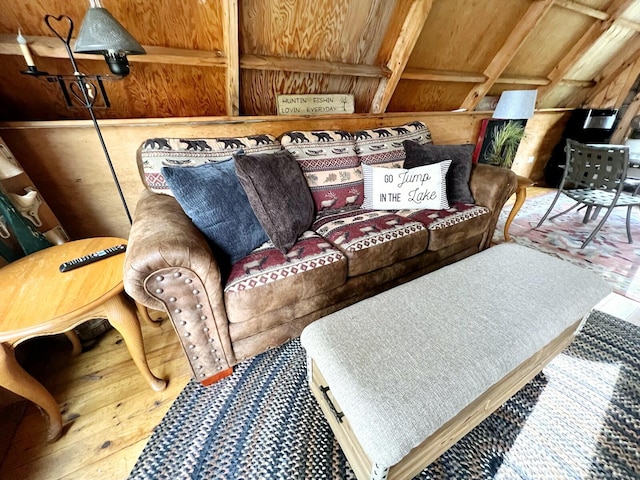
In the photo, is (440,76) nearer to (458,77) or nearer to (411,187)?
(458,77)

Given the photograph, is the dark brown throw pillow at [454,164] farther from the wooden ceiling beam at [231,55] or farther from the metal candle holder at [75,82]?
the metal candle holder at [75,82]

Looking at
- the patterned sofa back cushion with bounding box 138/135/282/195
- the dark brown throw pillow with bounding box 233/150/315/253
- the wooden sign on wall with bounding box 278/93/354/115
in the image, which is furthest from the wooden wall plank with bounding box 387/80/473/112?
the patterned sofa back cushion with bounding box 138/135/282/195

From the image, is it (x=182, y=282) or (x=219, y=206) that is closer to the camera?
(x=182, y=282)

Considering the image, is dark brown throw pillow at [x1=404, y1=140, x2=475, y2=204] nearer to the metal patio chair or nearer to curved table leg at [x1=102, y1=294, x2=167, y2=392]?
the metal patio chair

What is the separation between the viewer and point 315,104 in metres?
2.03

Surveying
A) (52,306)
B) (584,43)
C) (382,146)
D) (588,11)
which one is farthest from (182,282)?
(584,43)

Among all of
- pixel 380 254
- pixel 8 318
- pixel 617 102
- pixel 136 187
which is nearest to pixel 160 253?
pixel 8 318

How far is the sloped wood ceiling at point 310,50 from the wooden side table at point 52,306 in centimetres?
97

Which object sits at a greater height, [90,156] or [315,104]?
[315,104]

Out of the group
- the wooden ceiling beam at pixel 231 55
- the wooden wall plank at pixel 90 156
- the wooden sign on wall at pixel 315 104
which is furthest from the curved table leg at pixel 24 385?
the wooden sign on wall at pixel 315 104

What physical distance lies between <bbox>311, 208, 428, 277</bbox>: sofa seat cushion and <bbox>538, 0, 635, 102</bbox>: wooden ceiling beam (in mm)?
2967

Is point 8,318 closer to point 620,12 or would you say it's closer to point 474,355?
A: point 474,355

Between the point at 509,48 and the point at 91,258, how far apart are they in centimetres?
336

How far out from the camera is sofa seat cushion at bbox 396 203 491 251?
155 cm
